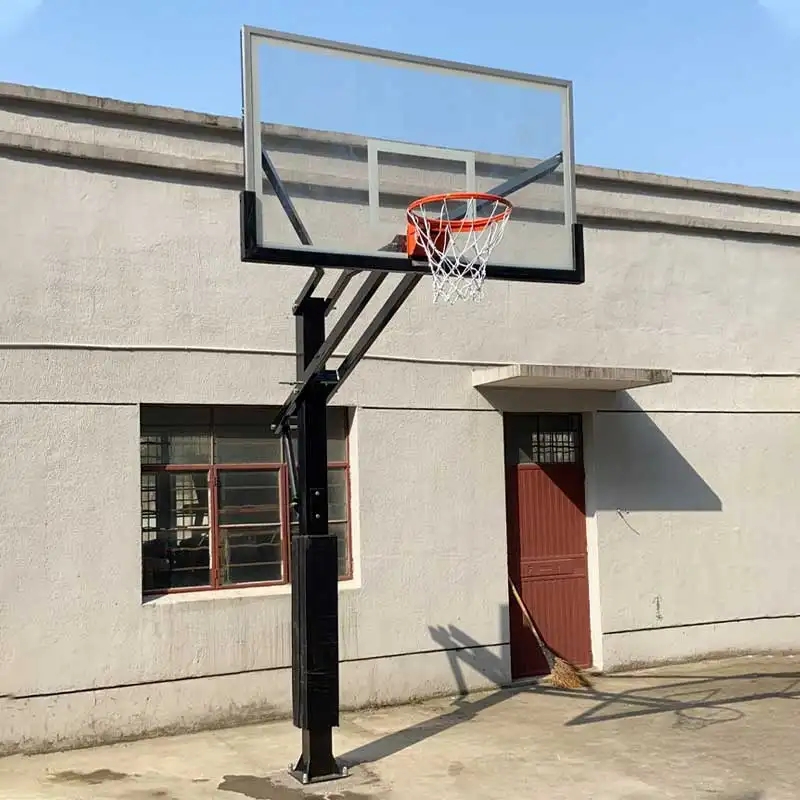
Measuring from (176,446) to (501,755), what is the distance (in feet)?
12.1

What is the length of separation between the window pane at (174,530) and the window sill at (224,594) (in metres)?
0.09

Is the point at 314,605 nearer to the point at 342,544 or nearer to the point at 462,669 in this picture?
the point at 342,544

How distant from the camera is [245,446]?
9.17 metres

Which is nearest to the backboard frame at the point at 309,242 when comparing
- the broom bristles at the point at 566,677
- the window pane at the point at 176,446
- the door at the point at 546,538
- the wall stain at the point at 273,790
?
the window pane at the point at 176,446

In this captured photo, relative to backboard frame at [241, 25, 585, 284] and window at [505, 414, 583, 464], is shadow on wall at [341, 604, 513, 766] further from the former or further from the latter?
backboard frame at [241, 25, 585, 284]

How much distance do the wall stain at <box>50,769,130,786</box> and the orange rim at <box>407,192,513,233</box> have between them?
14.5 feet

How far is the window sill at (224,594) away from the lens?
8.58m

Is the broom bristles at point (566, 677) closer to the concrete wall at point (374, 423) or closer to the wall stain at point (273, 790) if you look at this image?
the concrete wall at point (374, 423)

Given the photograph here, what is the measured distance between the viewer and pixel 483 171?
703 centimetres

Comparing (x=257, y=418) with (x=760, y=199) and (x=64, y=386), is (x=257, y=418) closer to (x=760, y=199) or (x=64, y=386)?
(x=64, y=386)

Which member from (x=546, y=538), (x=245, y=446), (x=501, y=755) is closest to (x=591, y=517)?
(x=546, y=538)

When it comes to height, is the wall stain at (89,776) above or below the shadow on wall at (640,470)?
below

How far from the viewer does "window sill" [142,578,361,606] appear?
28.1 ft

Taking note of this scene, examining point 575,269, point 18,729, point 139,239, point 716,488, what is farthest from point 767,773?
point 139,239
